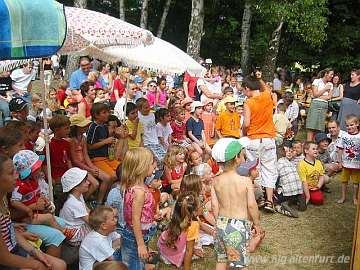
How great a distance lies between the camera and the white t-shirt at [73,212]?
4.74 m

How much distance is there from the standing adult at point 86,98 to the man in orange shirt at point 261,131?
2.80 metres

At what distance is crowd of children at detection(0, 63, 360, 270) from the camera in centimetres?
418

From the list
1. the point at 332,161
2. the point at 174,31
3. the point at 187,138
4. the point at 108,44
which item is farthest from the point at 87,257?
the point at 174,31

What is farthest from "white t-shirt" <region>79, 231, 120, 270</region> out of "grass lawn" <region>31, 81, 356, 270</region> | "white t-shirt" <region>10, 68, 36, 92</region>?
"white t-shirt" <region>10, 68, 36, 92</region>

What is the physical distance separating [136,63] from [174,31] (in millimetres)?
24446

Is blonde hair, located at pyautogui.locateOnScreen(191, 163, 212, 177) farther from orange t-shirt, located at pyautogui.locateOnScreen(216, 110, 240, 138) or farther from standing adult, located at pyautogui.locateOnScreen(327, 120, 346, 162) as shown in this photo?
standing adult, located at pyautogui.locateOnScreen(327, 120, 346, 162)

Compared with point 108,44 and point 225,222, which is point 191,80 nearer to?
point 108,44

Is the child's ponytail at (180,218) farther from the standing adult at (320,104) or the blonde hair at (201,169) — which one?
the standing adult at (320,104)

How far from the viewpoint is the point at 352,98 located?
9.43m

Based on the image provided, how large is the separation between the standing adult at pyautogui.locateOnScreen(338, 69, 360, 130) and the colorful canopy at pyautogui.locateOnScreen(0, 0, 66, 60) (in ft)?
24.1

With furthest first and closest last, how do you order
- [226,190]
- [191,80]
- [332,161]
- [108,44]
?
[191,80], [332,161], [108,44], [226,190]

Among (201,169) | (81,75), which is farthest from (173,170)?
(81,75)

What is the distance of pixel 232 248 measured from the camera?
4539 mm

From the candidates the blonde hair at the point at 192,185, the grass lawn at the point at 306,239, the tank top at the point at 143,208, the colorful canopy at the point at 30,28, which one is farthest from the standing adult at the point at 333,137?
the colorful canopy at the point at 30,28
